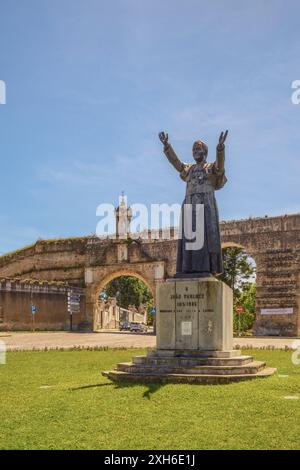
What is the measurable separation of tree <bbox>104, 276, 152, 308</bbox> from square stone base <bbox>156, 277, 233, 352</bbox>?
47.5 metres

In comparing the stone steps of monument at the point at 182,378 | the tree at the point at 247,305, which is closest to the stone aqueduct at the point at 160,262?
the tree at the point at 247,305

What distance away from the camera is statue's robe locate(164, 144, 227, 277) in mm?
9477

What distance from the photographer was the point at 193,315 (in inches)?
352

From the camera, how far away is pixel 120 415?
6.26 m

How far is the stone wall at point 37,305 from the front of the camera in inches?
1230

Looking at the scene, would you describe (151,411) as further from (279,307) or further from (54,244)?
(54,244)

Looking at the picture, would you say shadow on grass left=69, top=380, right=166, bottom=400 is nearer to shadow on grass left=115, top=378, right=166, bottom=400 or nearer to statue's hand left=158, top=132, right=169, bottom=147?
shadow on grass left=115, top=378, right=166, bottom=400

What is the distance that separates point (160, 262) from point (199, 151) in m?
23.9

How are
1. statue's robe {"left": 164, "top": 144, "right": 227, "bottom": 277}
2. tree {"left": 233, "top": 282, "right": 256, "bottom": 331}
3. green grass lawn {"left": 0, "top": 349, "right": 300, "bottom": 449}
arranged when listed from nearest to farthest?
green grass lawn {"left": 0, "top": 349, "right": 300, "bottom": 449} < statue's robe {"left": 164, "top": 144, "right": 227, "bottom": 277} < tree {"left": 233, "top": 282, "right": 256, "bottom": 331}

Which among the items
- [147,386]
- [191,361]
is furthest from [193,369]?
[147,386]

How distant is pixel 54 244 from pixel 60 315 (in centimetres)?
556

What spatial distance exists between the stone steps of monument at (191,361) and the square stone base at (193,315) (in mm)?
267

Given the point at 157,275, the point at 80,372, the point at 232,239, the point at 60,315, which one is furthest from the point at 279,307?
the point at 80,372

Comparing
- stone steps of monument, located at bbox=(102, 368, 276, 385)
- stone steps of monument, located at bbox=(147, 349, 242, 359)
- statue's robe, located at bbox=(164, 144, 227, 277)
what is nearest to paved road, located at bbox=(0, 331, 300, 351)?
statue's robe, located at bbox=(164, 144, 227, 277)
